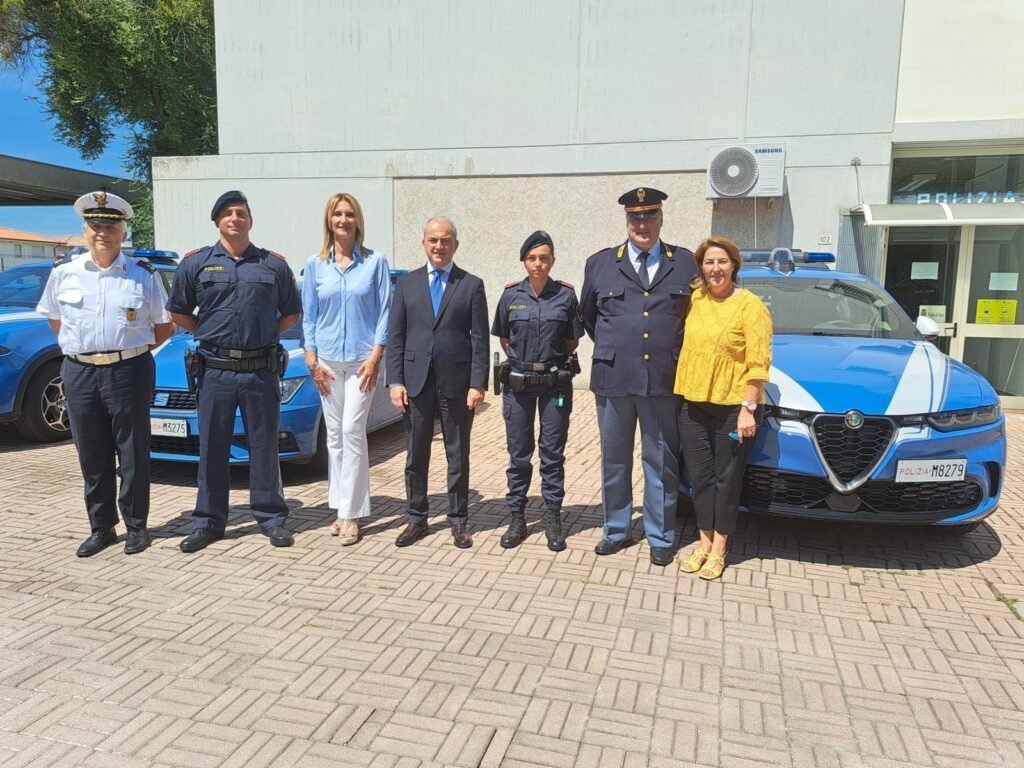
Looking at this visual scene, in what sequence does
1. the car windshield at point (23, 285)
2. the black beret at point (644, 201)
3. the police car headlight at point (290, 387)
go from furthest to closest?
the car windshield at point (23, 285) → the police car headlight at point (290, 387) → the black beret at point (644, 201)

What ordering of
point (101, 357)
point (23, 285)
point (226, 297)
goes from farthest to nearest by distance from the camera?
point (23, 285) < point (226, 297) < point (101, 357)

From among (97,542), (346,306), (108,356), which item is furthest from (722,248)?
(97,542)

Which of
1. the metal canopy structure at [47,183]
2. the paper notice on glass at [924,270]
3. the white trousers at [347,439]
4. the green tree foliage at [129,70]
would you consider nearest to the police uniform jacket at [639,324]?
the white trousers at [347,439]

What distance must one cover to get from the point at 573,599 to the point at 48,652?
7.56 ft

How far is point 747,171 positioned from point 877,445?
6.55 m

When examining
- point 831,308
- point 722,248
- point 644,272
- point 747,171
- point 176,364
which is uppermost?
point 747,171

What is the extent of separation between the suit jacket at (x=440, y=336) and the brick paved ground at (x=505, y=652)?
3.34 feet

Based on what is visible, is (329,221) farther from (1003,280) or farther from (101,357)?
(1003,280)

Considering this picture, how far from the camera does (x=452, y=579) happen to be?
3879 millimetres

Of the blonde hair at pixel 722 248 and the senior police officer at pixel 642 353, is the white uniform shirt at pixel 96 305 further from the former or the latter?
the blonde hair at pixel 722 248

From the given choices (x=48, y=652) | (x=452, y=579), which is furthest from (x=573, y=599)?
(x=48, y=652)

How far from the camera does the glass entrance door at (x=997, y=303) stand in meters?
9.35

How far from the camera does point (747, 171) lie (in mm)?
9492

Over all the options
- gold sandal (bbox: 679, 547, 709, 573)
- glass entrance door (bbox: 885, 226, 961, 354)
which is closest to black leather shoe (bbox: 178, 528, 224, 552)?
gold sandal (bbox: 679, 547, 709, 573)
